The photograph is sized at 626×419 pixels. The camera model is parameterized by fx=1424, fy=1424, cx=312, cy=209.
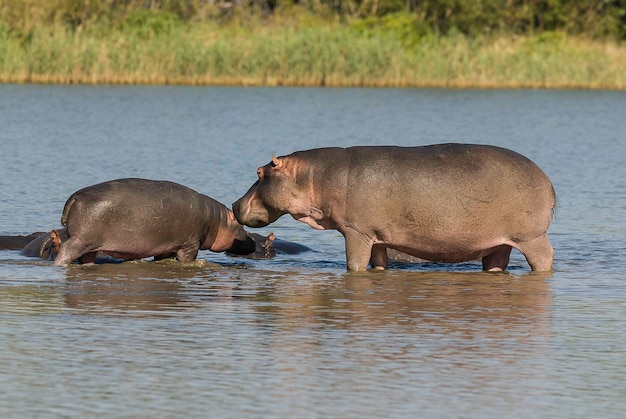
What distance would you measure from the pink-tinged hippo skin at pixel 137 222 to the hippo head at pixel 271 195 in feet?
1.13

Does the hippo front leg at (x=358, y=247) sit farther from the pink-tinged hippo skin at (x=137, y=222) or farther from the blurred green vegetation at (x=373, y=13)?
the blurred green vegetation at (x=373, y=13)

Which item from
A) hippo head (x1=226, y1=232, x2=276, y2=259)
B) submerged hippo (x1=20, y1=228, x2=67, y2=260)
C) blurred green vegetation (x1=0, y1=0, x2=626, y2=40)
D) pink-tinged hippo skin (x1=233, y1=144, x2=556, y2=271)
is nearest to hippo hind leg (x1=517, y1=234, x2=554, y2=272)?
pink-tinged hippo skin (x1=233, y1=144, x2=556, y2=271)

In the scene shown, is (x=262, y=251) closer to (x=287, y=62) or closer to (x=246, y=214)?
(x=246, y=214)

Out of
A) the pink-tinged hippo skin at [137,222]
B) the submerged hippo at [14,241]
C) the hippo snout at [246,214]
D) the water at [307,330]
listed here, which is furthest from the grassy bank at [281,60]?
the hippo snout at [246,214]

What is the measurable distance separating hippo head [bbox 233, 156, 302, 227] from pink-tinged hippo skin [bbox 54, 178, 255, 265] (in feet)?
1.13

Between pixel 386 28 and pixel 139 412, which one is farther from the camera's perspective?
pixel 386 28

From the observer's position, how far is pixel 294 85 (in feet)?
122

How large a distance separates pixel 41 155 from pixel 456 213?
10.7 m

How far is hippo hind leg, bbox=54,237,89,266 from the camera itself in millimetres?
10125

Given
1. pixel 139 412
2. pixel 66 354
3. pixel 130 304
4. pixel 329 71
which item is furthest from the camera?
pixel 329 71

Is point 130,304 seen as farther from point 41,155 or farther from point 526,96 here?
point 526,96

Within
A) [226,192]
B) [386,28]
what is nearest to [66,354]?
[226,192]

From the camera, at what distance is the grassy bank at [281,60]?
3466 cm

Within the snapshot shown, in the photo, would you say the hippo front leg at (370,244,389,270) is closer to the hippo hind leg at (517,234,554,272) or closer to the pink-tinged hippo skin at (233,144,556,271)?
the pink-tinged hippo skin at (233,144,556,271)
